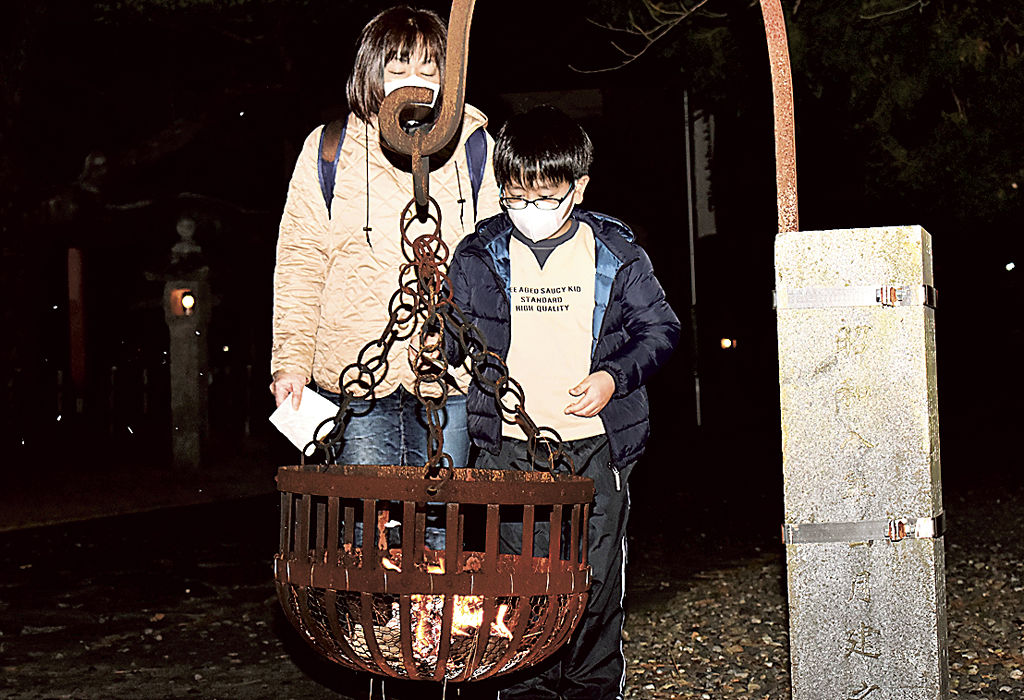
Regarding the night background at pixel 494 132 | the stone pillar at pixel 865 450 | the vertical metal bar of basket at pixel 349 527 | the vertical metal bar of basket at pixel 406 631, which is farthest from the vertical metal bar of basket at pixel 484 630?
the night background at pixel 494 132

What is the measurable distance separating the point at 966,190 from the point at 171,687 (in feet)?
20.1

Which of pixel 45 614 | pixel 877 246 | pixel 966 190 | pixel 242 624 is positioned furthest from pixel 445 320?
pixel 966 190

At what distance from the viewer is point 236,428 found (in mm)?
17859

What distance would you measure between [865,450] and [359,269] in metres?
1.40

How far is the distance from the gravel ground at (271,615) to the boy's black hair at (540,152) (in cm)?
139

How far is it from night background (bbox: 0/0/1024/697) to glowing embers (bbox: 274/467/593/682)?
578 centimetres

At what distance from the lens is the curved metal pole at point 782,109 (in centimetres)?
354

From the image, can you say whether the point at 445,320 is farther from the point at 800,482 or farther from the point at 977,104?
the point at 977,104

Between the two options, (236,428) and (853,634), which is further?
(236,428)

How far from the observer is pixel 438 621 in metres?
2.89

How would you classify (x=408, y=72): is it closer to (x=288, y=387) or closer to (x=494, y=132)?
(x=288, y=387)

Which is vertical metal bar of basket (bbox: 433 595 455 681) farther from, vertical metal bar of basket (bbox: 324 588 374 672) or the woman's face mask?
the woman's face mask

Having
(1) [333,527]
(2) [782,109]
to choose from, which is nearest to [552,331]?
(2) [782,109]

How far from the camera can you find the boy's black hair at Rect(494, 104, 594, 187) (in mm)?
3521
